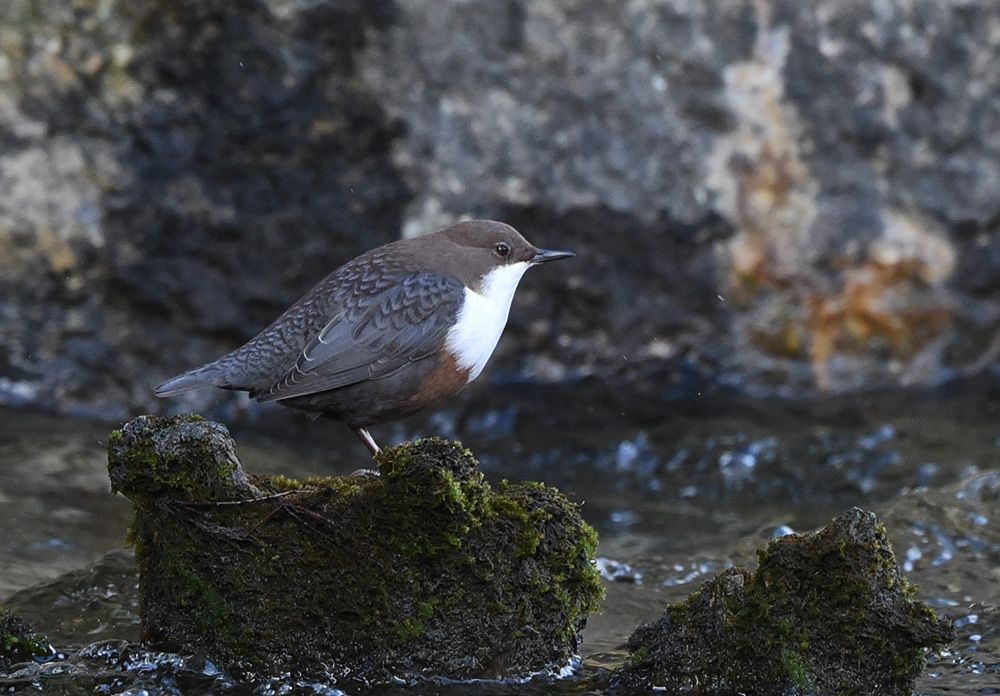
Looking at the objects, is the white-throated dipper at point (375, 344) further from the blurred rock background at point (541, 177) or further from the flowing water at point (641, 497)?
the blurred rock background at point (541, 177)

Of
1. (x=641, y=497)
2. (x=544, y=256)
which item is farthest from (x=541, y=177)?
(x=544, y=256)

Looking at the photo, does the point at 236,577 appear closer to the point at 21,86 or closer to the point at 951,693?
the point at 951,693

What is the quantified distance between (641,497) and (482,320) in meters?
1.82

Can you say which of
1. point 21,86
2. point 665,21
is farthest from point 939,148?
point 21,86

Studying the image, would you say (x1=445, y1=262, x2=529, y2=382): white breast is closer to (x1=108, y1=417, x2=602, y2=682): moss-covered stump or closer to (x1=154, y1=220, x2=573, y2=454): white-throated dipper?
(x1=154, y1=220, x2=573, y2=454): white-throated dipper

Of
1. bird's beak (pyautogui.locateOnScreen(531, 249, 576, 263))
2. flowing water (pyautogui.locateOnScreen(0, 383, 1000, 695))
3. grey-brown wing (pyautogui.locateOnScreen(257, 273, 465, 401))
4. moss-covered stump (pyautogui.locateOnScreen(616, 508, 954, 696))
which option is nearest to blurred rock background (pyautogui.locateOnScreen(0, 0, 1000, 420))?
flowing water (pyautogui.locateOnScreen(0, 383, 1000, 695))

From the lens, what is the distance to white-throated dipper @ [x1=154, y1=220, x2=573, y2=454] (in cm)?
401

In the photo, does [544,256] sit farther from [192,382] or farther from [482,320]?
[192,382]

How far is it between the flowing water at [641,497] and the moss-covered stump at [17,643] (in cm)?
5

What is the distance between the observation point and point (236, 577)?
322cm

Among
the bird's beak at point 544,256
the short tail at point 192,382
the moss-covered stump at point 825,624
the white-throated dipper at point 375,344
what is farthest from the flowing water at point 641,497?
the bird's beak at point 544,256

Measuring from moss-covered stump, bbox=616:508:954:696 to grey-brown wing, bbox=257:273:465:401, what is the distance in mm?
1380

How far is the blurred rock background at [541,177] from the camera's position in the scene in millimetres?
6102

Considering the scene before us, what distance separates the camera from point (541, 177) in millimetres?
6492
